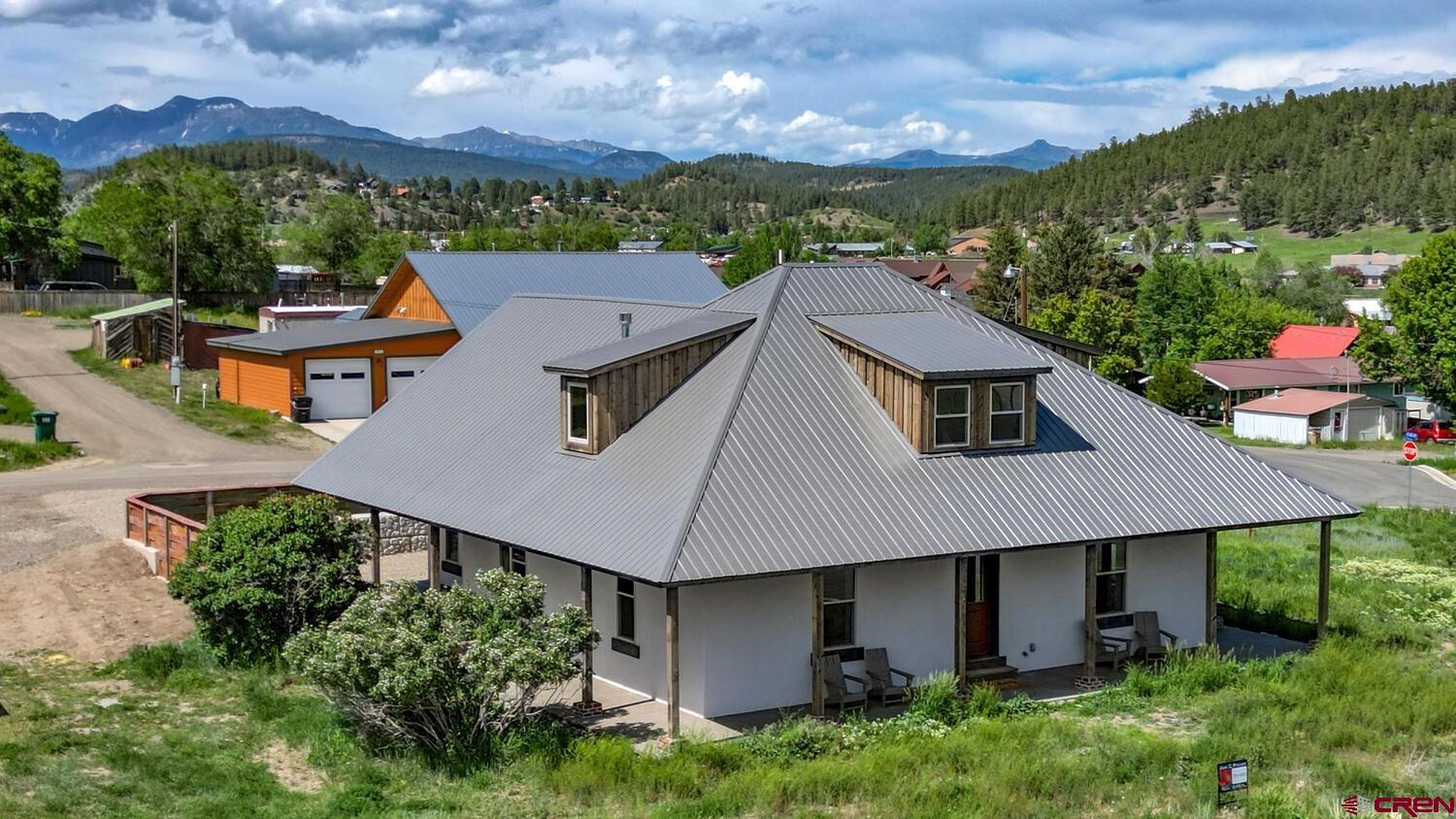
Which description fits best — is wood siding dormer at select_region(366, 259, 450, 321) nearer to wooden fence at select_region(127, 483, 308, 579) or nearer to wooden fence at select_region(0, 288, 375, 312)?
wooden fence at select_region(127, 483, 308, 579)

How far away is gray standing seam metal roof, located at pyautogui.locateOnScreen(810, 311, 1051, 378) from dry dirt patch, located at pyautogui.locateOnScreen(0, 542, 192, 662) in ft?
40.3

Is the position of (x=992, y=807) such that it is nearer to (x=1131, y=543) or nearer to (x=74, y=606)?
(x=1131, y=543)

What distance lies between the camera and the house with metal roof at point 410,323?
47719 millimetres

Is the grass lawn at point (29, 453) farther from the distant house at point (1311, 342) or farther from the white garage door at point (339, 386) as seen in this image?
the distant house at point (1311, 342)

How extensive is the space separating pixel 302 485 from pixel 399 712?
8547 mm

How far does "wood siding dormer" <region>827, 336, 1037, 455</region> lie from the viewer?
810 inches

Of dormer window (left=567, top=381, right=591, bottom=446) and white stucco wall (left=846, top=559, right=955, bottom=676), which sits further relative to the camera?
dormer window (left=567, top=381, right=591, bottom=446)

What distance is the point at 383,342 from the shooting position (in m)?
47.7

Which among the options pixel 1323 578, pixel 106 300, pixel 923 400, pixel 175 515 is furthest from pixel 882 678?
pixel 106 300

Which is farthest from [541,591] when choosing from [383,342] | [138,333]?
[138,333]

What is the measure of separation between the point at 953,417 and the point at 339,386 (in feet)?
104

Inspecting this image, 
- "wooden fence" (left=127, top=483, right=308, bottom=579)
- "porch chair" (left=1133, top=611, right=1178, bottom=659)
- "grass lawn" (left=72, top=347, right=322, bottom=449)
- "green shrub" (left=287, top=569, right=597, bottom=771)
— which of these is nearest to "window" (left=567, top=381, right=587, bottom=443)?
"green shrub" (left=287, top=569, right=597, bottom=771)

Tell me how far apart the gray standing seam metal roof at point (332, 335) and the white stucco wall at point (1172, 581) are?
31.0m

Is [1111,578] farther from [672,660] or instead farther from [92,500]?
[92,500]
